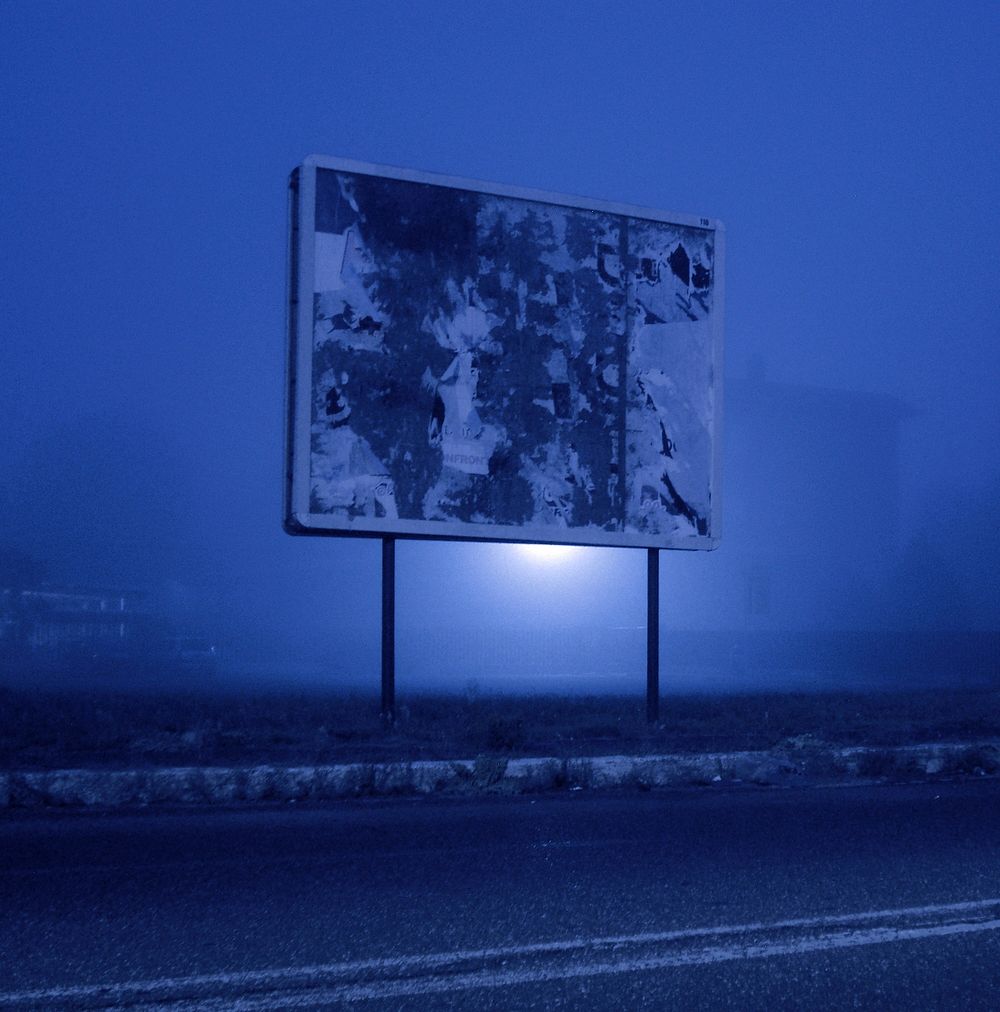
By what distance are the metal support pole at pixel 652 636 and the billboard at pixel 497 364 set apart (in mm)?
319

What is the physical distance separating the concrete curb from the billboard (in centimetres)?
349

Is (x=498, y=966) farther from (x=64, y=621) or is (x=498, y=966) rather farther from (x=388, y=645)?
(x=64, y=621)

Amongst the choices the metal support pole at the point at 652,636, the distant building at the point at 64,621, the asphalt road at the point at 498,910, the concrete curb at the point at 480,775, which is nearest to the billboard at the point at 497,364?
the metal support pole at the point at 652,636

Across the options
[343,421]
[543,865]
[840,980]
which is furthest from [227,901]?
[343,421]

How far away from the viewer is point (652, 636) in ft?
41.2

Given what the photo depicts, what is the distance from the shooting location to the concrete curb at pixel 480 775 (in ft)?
24.9

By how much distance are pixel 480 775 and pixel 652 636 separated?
177 inches

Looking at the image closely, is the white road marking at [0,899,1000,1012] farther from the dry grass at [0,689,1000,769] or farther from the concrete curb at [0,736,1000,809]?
the dry grass at [0,689,1000,769]

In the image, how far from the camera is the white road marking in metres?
3.66

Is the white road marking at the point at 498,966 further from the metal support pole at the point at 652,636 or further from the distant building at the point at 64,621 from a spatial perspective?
the distant building at the point at 64,621

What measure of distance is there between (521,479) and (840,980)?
8.49 meters

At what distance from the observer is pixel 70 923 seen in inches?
176

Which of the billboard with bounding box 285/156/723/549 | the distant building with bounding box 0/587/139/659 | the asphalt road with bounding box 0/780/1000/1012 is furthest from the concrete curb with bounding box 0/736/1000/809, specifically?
the distant building with bounding box 0/587/139/659

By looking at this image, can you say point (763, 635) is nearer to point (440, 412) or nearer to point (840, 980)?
point (440, 412)
